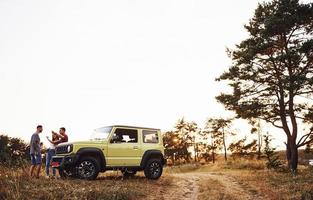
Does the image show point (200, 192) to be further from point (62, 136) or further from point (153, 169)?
point (62, 136)

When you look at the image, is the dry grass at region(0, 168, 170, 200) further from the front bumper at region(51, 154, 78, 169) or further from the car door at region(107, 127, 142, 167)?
the car door at region(107, 127, 142, 167)

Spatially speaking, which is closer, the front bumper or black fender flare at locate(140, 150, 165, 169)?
the front bumper

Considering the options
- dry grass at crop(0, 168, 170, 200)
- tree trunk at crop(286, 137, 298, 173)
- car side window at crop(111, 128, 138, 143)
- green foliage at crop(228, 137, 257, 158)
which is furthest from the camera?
green foliage at crop(228, 137, 257, 158)

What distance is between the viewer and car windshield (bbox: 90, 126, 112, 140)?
12.6m

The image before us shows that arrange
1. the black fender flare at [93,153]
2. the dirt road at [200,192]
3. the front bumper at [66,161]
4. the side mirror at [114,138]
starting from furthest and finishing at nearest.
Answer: the side mirror at [114,138]
the black fender flare at [93,153]
the front bumper at [66,161]
the dirt road at [200,192]

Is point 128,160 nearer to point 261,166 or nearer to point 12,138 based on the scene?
point 261,166

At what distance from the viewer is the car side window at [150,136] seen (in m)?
13.9

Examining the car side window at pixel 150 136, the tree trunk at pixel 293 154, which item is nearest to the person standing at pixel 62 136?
the car side window at pixel 150 136

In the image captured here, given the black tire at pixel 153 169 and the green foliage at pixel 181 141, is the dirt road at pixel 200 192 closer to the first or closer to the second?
the black tire at pixel 153 169

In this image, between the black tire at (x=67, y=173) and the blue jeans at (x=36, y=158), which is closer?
the black tire at (x=67, y=173)

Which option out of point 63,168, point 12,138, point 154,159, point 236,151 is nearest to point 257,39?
point 154,159

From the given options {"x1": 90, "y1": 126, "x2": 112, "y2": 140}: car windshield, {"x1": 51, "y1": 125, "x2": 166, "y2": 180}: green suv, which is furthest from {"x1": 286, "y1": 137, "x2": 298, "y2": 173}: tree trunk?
{"x1": 90, "y1": 126, "x2": 112, "y2": 140}: car windshield

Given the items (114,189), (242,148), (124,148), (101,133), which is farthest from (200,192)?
(242,148)

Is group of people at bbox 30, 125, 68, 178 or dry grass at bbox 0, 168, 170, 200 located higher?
group of people at bbox 30, 125, 68, 178
